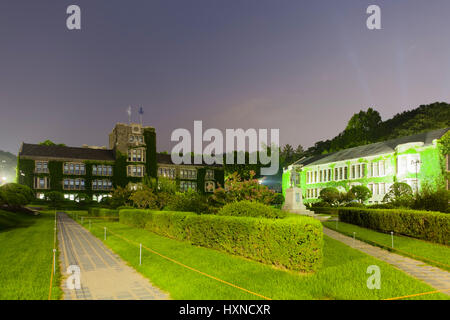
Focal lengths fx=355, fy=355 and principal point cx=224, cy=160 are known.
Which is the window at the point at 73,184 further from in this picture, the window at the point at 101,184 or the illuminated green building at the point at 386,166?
the illuminated green building at the point at 386,166

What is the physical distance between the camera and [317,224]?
10.7 meters

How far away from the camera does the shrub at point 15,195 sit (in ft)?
120

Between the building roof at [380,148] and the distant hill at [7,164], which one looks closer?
the building roof at [380,148]

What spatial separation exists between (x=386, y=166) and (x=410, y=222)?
33.3 m

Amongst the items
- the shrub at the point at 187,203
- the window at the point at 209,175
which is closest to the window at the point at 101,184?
the window at the point at 209,175

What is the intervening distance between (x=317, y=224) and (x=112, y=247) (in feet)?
33.4

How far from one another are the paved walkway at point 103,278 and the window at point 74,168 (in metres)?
56.3

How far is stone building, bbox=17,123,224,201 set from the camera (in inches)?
2571

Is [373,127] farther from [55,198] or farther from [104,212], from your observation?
[55,198]

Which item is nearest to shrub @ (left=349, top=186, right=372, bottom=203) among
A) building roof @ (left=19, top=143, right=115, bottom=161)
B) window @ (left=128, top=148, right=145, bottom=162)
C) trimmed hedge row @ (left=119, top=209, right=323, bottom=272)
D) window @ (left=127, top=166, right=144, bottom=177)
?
trimmed hedge row @ (left=119, top=209, right=323, bottom=272)

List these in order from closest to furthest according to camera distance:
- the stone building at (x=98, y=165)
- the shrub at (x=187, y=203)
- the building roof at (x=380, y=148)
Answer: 1. the shrub at (x=187, y=203)
2. the building roof at (x=380, y=148)
3. the stone building at (x=98, y=165)

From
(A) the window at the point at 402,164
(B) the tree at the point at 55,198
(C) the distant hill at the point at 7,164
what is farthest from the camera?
(C) the distant hill at the point at 7,164

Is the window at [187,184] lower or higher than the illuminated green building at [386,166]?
Result: lower

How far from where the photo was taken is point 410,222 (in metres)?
19.2
